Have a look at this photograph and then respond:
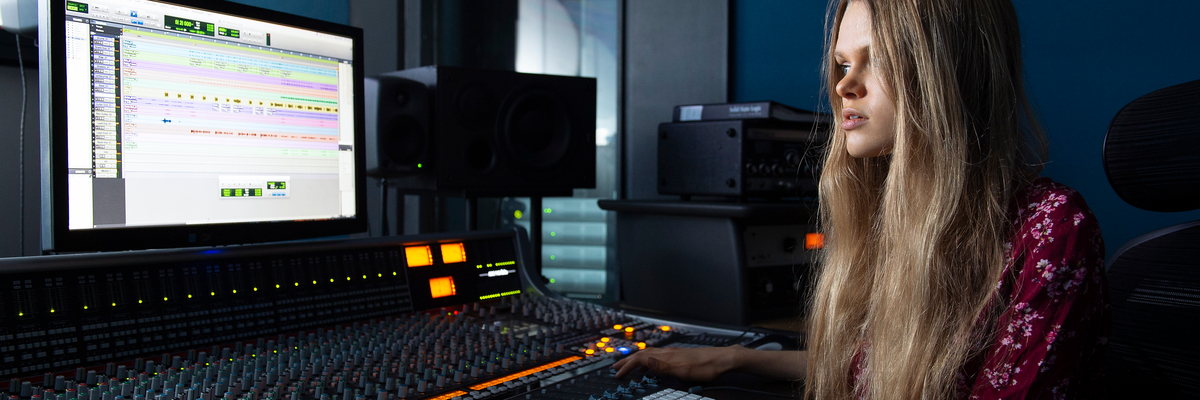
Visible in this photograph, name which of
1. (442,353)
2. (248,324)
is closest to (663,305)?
(442,353)

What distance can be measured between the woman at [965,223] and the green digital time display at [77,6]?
34.1 inches

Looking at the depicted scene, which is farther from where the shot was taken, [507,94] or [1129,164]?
[507,94]

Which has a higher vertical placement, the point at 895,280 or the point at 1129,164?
the point at 1129,164

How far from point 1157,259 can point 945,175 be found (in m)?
0.36

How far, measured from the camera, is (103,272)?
85 centimetres

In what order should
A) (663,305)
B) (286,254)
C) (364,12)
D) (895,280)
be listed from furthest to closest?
(364,12), (663,305), (286,254), (895,280)

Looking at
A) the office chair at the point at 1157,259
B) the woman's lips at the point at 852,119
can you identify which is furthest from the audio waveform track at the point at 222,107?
the office chair at the point at 1157,259

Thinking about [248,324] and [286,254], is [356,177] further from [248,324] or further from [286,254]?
[248,324]

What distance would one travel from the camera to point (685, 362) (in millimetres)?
910

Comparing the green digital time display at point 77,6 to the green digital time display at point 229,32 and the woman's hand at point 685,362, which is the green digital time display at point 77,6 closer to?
the green digital time display at point 229,32

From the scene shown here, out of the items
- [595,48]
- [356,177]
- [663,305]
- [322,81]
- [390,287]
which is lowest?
[663,305]

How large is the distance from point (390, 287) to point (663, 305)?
69 cm

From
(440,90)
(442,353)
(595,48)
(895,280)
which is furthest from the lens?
(595,48)

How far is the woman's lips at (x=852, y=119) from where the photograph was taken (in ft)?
2.52
